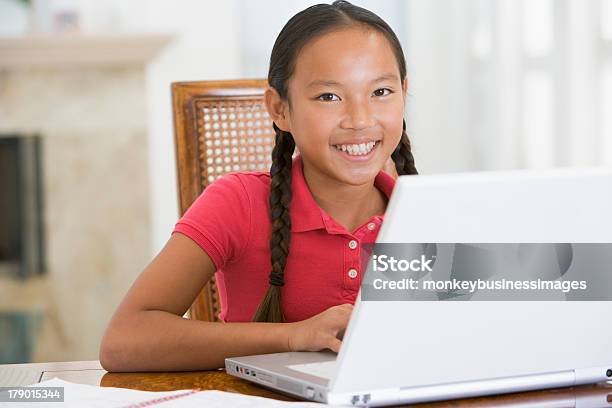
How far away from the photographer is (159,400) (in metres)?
0.85

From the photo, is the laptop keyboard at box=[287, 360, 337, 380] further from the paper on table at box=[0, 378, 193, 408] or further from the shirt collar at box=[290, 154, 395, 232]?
the shirt collar at box=[290, 154, 395, 232]

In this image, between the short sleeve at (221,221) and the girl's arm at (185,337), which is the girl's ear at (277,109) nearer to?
the short sleeve at (221,221)

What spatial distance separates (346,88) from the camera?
1.29 m

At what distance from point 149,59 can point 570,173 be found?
3122mm

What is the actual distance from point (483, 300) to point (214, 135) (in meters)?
0.91

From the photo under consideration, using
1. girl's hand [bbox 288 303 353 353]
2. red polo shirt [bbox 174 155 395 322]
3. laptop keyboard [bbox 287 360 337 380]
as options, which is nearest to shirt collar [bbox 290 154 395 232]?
red polo shirt [bbox 174 155 395 322]

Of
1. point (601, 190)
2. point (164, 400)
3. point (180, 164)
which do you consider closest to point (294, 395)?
point (164, 400)

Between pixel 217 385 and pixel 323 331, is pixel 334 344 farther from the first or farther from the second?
pixel 217 385

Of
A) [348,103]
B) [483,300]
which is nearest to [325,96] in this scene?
[348,103]

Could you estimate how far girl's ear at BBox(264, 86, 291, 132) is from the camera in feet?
4.73

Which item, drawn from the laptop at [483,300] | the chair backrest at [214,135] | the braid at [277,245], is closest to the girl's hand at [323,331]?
the laptop at [483,300]

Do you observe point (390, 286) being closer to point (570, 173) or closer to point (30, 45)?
point (570, 173)

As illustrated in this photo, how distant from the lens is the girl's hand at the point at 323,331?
3.30 feet

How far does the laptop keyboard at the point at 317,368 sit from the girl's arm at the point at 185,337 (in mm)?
55
